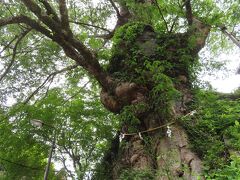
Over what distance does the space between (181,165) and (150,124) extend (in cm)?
157

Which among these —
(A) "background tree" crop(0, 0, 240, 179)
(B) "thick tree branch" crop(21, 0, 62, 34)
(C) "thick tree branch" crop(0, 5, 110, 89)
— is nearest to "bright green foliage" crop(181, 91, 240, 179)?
(A) "background tree" crop(0, 0, 240, 179)

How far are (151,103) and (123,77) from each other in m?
1.09

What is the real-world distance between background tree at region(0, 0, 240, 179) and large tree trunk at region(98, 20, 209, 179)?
22 millimetres

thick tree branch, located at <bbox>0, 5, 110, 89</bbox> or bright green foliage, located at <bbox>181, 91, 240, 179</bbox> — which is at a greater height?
thick tree branch, located at <bbox>0, 5, 110, 89</bbox>

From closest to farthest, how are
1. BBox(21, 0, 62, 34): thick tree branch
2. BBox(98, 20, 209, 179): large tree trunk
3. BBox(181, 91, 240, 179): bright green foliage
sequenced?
BBox(181, 91, 240, 179): bright green foliage
BBox(98, 20, 209, 179): large tree trunk
BBox(21, 0, 62, 34): thick tree branch

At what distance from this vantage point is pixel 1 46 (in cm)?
788

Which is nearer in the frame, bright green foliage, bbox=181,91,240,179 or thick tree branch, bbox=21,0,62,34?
bright green foliage, bbox=181,91,240,179

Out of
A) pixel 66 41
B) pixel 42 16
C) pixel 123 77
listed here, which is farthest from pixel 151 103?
pixel 42 16

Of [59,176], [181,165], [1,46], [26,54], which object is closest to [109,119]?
[59,176]

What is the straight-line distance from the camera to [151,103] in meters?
6.55

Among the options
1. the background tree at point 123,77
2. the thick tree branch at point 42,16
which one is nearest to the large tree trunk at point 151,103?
→ the background tree at point 123,77

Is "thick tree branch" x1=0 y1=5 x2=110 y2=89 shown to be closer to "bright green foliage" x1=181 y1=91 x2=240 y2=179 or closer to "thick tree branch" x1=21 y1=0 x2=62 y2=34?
"thick tree branch" x1=21 y1=0 x2=62 y2=34

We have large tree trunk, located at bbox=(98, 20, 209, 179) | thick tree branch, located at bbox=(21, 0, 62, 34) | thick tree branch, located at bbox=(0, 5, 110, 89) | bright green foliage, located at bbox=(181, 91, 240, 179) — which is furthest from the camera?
thick tree branch, located at bbox=(0, 5, 110, 89)

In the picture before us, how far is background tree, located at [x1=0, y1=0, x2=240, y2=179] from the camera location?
6.04 meters
